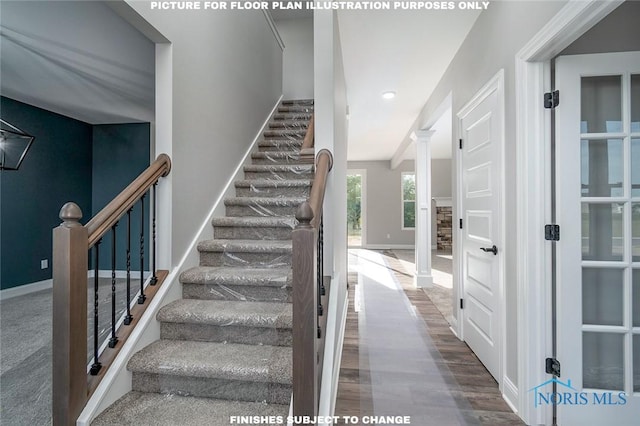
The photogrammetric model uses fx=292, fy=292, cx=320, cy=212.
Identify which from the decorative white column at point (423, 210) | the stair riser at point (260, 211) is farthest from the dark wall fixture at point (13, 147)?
the decorative white column at point (423, 210)

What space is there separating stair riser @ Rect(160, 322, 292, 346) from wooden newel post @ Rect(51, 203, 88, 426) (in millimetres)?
488

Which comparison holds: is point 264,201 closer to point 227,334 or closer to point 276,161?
point 276,161

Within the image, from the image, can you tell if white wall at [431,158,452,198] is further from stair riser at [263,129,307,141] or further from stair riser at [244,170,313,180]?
stair riser at [244,170,313,180]

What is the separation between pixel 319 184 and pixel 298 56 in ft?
14.7

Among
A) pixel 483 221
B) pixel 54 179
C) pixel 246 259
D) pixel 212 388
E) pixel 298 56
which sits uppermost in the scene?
pixel 298 56

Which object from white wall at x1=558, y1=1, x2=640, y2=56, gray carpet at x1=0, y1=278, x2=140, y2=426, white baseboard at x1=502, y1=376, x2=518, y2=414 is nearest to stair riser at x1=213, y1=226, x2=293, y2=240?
gray carpet at x1=0, y1=278, x2=140, y2=426

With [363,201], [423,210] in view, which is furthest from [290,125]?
[363,201]

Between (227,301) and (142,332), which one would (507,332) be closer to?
(227,301)

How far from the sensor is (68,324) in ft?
4.03

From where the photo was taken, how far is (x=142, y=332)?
162 cm

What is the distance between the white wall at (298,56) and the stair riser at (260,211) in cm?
322

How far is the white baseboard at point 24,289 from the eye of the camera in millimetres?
3637

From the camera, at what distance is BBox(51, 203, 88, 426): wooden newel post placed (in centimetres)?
123

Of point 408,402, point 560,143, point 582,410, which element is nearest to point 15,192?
point 408,402
